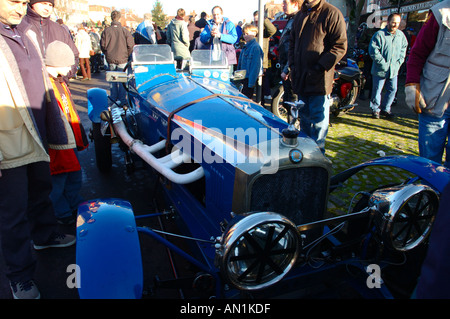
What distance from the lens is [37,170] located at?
233 centimetres

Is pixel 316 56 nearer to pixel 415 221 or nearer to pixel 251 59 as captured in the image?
pixel 251 59

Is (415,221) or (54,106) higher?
(54,106)

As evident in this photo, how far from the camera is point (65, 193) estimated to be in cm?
316

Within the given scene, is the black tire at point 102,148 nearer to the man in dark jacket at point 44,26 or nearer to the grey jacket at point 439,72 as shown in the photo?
the man in dark jacket at point 44,26

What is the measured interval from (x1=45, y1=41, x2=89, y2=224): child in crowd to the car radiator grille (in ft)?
6.53

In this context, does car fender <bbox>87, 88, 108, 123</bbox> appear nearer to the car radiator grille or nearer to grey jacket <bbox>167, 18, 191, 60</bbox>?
the car radiator grille

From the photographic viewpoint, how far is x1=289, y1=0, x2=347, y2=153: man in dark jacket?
11.4 ft

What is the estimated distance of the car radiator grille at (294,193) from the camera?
1864mm

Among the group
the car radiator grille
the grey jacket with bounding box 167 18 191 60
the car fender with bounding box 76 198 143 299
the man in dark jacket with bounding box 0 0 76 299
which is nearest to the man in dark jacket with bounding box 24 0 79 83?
the man in dark jacket with bounding box 0 0 76 299

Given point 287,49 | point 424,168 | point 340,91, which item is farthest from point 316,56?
point 340,91

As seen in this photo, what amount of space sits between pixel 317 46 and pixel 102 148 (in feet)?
9.80
